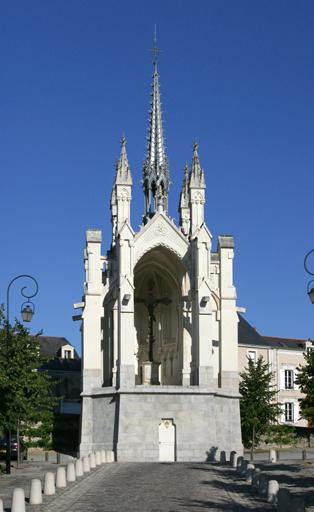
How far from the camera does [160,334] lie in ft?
198

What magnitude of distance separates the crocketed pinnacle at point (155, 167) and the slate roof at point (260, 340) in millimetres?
20299

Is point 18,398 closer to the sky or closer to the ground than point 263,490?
closer to the sky

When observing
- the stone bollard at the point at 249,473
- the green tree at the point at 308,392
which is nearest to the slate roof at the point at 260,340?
the green tree at the point at 308,392

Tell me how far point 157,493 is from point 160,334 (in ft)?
105

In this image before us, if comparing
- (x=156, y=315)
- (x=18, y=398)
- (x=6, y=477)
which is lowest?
(x=6, y=477)

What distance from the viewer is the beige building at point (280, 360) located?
7531 cm

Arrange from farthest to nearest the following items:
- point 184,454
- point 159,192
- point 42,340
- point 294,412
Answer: point 42,340, point 294,412, point 159,192, point 184,454

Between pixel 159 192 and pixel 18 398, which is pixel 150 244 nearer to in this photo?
pixel 159 192

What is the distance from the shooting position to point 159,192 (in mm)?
58344

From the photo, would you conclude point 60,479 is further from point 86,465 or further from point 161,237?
point 161,237

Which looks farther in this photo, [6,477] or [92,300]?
[92,300]

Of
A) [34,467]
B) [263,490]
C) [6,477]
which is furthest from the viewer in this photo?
[34,467]

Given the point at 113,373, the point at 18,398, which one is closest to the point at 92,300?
the point at 113,373

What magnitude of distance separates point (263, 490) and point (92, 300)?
1018 inches
